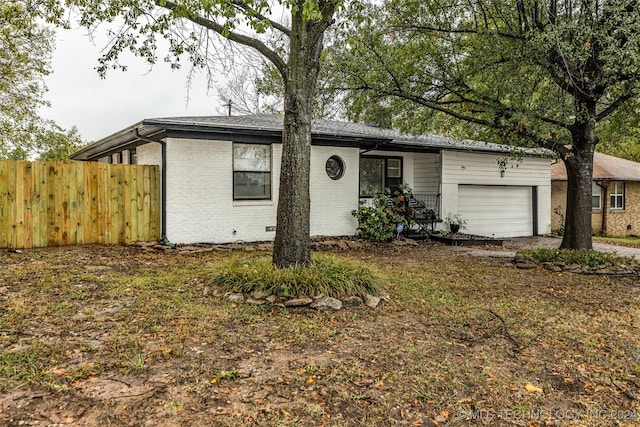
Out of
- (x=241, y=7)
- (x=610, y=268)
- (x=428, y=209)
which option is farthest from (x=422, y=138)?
(x=241, y=7)

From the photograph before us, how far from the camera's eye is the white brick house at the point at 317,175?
9.34 meters

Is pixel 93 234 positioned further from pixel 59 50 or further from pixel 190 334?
pixel 59 50

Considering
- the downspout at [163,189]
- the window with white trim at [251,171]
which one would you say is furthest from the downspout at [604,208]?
the downspout at [163,189]

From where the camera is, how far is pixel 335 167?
37.3 feet

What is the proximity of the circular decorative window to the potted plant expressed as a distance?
4.11m

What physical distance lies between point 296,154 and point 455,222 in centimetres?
897

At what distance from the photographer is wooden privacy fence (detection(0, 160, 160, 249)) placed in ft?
26.6

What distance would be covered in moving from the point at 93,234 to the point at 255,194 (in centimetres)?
371

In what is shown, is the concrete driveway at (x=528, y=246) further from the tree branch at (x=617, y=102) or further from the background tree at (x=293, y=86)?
the background tree at (x=293, y=86)

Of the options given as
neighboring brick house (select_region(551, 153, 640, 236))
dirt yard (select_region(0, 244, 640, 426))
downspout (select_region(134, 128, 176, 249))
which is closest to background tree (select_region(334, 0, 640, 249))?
dirt yard (select_region(0, 244, 640, 426))

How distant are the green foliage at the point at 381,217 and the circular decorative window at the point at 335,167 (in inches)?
44.0

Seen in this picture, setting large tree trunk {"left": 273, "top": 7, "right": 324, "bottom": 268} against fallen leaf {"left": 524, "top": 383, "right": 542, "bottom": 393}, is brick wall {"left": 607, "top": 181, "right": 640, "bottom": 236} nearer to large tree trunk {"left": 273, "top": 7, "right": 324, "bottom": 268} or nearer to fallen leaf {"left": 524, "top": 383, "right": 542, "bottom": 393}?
large tree trunk {"left": 273, "top": 7, "right": 324, "bottom": 268}

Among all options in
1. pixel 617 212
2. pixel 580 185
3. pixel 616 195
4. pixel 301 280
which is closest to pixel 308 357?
pixel 301 280

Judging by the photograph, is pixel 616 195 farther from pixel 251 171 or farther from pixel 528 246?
pixel 251 171
